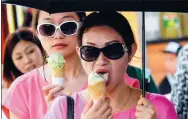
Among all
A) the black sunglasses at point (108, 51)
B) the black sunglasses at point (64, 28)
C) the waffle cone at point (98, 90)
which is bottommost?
the waffle cone at point (98, 90)

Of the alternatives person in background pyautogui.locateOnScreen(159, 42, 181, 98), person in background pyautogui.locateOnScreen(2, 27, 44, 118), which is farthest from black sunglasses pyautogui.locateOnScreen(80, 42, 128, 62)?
person in background pyautogui.locateOnScreen(159, 42, 181, 98)

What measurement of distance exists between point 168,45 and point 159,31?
197 millimetres

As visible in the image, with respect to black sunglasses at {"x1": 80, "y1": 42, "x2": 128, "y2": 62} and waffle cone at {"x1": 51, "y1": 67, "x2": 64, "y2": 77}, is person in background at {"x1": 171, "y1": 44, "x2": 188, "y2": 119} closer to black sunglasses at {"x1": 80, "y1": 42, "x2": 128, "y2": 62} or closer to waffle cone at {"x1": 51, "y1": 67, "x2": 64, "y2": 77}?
black sunglasses at {"x1": 80, "y1": 42, "x2": 128, "y2": 62}

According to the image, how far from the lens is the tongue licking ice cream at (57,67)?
10.9ft

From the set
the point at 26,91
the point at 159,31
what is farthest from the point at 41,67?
the point at 159,31

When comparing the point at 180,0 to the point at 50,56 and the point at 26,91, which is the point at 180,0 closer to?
the point at 50,56

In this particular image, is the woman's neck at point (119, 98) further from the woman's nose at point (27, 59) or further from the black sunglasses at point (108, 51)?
the woman's nose at point (27, 59)

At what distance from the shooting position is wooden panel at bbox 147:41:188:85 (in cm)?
431

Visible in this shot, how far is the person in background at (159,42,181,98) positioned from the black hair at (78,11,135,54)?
0.90 metres

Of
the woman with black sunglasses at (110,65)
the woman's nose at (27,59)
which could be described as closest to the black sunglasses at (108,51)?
the woman with black sunglasses at (110,65)

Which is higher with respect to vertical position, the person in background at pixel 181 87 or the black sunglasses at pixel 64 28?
the black sunglasses at pixel 64 28

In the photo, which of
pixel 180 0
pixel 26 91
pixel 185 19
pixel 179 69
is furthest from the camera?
pixel 185 19

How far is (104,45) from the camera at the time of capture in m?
3.28

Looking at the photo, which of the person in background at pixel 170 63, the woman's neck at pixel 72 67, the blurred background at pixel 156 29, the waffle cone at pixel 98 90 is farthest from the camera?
the person in background at pixel 170 63
